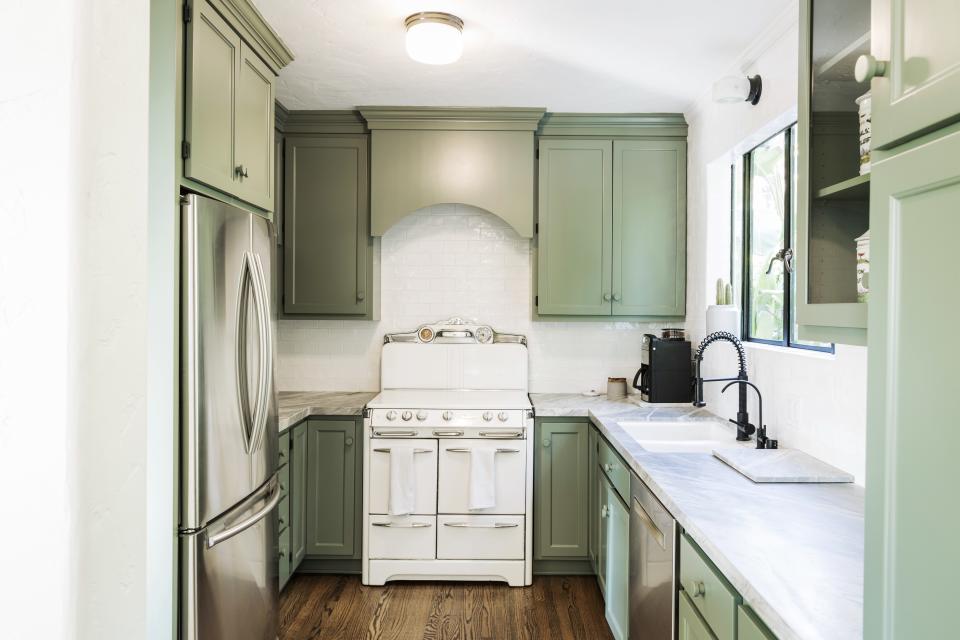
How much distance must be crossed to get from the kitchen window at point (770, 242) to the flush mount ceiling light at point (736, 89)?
0.21 m

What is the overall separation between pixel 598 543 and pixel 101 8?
3.05m

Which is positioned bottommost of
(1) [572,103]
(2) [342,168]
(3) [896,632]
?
(3) [896,632]

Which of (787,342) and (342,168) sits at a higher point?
(342,168)

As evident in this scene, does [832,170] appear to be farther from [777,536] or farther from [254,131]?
[254,131]

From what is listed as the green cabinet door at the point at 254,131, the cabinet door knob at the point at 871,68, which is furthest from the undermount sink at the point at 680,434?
the cabinet door knob at the point at 871,68

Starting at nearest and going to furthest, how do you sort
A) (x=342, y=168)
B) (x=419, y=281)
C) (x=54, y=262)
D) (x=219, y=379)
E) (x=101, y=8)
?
1. (x=54, y=262)
2. (x=101, y=8)
3. (x=219, y=379)
4. (x=342, y=168)
5. (x=419, y=281)

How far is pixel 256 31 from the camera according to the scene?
236 cm

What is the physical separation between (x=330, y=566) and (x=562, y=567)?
128 centimetres

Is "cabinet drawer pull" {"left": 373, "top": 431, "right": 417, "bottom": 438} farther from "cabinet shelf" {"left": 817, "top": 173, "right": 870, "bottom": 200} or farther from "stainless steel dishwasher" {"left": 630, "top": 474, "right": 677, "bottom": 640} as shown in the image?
"cabinet shelf" {"left": 817, "top": 173, "right": 870, "bottom": 200}

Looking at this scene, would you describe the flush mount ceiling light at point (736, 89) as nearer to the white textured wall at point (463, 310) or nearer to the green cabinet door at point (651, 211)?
the green cabinet door at point (651, 211)

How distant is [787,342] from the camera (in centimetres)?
255

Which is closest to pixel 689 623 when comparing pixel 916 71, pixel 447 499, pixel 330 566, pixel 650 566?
pixel 650 566

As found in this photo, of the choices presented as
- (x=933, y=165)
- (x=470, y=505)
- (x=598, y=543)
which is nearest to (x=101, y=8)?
(x=933, y=165)

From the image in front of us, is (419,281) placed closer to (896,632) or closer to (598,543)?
(598,543)
